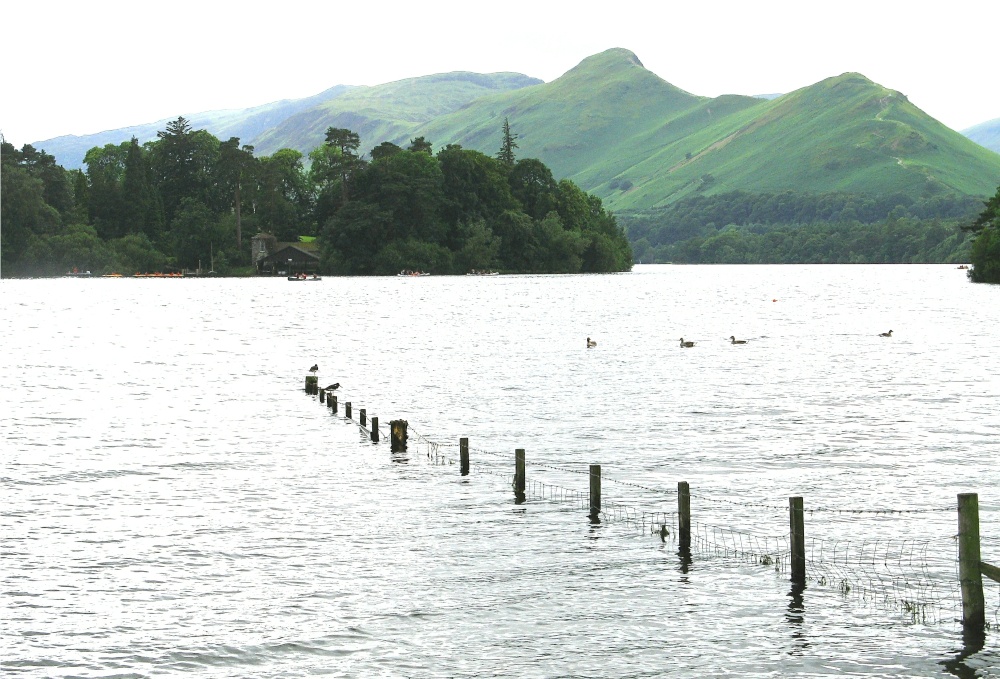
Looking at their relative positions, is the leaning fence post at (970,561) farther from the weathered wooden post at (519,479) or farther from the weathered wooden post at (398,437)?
the weathered wooden post at (398,437)

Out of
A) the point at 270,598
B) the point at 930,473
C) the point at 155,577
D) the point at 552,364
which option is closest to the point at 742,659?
the point at 270,598

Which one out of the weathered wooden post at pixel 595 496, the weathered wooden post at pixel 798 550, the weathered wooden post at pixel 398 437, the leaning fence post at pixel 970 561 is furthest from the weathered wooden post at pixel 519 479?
the leaning fence post at pixel 970 561

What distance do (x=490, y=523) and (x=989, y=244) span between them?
16639 centimetres

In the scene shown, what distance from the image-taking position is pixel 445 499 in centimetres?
3562

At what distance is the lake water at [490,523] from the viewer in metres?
22.5

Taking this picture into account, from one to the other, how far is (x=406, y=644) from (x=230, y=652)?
3431mm

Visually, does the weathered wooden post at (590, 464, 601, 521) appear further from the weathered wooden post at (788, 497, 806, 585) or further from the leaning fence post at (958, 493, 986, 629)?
the leaning fence post at (958, 493, 986, 629)

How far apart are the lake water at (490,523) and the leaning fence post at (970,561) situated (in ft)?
1.90

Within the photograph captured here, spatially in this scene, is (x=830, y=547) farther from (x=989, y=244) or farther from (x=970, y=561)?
(x=989, y=244)

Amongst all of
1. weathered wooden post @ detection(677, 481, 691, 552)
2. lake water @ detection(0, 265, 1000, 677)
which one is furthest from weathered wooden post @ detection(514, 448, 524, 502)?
weathered wooden post @ detection(677, 481, 691, 552)

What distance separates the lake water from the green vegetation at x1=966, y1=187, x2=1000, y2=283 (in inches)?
4166

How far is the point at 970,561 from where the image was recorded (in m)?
22.2

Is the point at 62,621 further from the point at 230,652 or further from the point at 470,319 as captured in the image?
the point at 470,319

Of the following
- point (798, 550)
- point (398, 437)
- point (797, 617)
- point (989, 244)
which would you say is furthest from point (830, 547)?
point (989, 244)
